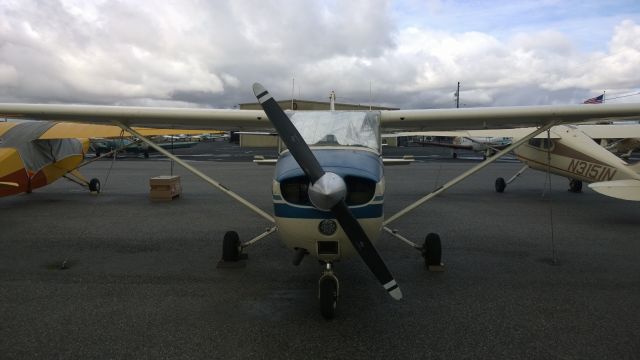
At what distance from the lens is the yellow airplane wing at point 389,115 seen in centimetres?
557

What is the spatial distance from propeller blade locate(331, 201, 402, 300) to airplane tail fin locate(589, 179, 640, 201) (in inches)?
243

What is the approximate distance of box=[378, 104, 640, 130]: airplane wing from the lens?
18.1ft

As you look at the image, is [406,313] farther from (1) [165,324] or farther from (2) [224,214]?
(2) [224,214]

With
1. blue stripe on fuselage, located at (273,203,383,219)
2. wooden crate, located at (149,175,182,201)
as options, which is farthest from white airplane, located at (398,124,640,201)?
wooden crate, located at (149,175,182,201)

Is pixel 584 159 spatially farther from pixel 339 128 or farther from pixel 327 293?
pixel 327 293

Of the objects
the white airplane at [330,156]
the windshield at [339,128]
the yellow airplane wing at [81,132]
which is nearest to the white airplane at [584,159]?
the white airplane at [330,156]

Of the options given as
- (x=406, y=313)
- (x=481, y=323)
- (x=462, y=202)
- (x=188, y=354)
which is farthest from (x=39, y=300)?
(x=462, y=202)

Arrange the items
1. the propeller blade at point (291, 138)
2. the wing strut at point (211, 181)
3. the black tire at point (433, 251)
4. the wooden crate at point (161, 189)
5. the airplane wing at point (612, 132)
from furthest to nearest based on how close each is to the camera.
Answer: the airplane wing at point (612, 132)
the wooden crate at point (161, 189)
the black tire at point (433, 251)
the wing strut at point (211, 181)
the propeller blade at point (291, 138)

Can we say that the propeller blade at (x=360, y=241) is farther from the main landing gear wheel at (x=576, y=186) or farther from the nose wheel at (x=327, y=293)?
the main landing gear wheel at (x=576, y=186)

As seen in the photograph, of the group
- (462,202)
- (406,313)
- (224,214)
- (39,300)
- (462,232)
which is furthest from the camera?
(462,202)

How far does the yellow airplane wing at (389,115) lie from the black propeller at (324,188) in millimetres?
2079

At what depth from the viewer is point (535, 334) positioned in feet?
12.5

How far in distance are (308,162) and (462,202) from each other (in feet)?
29.2

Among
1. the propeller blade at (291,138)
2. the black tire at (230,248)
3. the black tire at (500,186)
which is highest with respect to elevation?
the propeller blade at (291,138)
